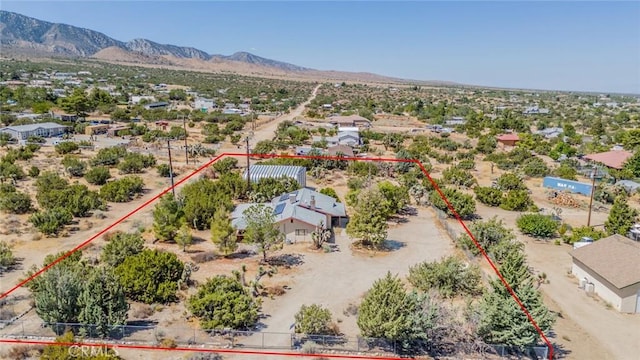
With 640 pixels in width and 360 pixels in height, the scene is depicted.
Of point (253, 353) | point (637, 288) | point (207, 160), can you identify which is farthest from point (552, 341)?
point (207, 160)

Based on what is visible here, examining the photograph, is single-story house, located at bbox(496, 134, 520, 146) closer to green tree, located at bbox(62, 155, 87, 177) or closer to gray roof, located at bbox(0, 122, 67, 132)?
green tree, located at bbox(62, 155, 87, 177)

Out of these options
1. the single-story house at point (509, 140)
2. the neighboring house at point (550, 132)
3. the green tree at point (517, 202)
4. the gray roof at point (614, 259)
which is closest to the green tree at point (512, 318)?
the gray roof at point (614, 259)

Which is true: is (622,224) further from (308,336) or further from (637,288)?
(308,336)

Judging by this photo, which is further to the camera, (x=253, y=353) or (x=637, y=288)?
(x=637, y=288)

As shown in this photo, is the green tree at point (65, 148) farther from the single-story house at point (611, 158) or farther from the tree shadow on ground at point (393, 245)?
the single-story house at point (611, 158)

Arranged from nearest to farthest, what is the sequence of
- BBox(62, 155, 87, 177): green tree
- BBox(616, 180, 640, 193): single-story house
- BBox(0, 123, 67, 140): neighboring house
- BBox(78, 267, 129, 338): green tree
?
1. BBox(78, 267, 129, 338): green tree
2. BBox(616, 180, 640, 193): single-story house
3. BBox(62, 155, 87, 177): green tree
4. BBox(0, 123, 67, 140): neighboring house

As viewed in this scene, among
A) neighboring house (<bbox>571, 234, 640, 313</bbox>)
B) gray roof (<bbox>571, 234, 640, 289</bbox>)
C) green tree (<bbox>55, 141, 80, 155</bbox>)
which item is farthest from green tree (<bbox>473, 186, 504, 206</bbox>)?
green tree (<bbox>55, 141, 80, 155</bbox>)

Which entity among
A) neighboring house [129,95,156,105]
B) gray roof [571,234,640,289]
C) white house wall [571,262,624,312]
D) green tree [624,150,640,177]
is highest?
neighboring house [129,95,156,105]
